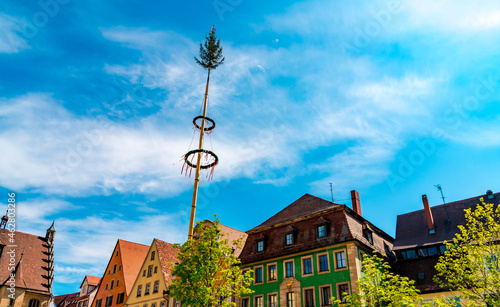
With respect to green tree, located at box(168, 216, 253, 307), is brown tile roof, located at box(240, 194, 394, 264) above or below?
above

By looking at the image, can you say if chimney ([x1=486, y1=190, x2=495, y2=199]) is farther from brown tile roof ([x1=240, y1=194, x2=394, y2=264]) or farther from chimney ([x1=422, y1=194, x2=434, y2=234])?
brown tile roof ([x1=240, y1=194, x2=394, y2=264])

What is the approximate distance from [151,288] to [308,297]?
77.1 feet

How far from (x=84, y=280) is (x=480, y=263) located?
7085 cm

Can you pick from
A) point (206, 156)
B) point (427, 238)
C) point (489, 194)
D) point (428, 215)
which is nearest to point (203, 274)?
point (206, 156)

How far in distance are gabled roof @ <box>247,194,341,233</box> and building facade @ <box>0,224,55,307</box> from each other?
34.9 m

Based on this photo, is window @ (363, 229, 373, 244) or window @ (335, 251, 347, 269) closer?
window @ (335, 251, 347, 269)

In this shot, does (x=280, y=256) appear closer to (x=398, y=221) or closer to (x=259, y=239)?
(x=259, y=239)

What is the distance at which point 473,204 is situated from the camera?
123 feet

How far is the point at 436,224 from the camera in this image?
38.2 meters

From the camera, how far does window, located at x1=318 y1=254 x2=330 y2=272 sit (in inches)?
1330

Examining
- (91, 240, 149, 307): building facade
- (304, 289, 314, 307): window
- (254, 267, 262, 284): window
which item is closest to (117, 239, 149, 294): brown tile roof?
(91, 240, 149, 307): building facade

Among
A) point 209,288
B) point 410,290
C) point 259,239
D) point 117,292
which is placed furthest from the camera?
point 117,292

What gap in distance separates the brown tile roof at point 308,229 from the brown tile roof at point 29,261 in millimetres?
34381

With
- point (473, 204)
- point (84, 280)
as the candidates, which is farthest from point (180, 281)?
point (84, 280)
